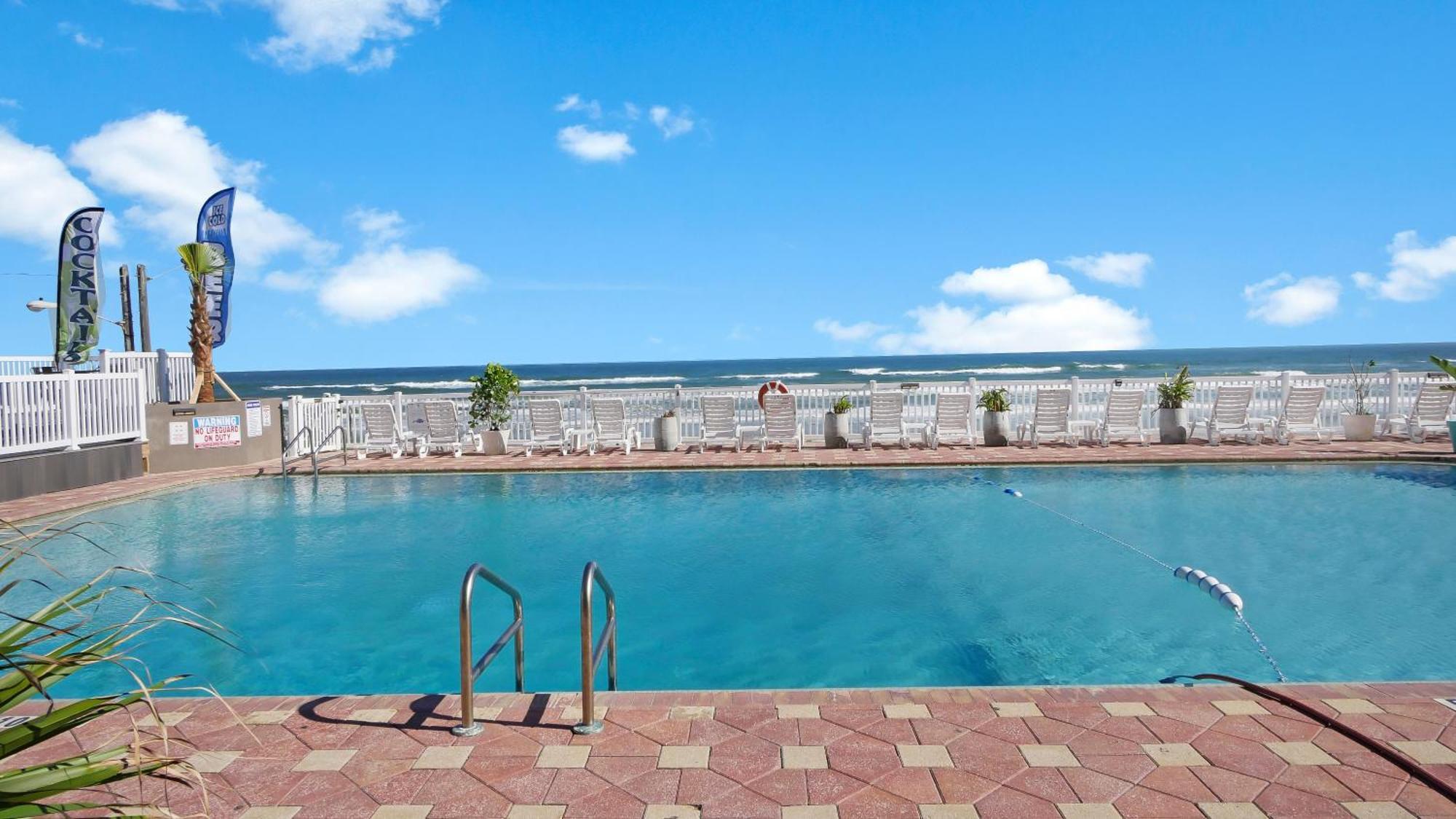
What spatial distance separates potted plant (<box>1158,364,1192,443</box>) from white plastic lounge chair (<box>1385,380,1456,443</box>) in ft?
10.9

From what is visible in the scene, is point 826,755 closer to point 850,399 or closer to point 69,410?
point 850,399

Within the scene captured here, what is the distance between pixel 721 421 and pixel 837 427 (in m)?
1.86

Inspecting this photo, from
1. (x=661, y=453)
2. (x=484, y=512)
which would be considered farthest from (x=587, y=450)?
(x=484, y=512)

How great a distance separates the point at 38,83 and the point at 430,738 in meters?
15.3

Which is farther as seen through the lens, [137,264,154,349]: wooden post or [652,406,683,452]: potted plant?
[137,264,154,349]: wooden post

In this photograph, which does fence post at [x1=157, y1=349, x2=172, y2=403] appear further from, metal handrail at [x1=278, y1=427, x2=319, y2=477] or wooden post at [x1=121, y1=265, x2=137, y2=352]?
wooden post at [x1=121, y1=265, x2=137, y2=352]

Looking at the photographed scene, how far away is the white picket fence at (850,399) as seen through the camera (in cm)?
1323

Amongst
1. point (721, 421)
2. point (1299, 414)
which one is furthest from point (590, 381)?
point (1299, 414)

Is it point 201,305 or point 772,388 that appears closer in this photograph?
point 772,388

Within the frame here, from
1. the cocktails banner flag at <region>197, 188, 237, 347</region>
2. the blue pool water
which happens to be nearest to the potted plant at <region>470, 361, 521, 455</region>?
the blue pool water

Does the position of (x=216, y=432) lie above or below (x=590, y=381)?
below

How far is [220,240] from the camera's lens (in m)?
→ 15.0

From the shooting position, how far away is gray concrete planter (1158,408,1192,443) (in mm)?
12852

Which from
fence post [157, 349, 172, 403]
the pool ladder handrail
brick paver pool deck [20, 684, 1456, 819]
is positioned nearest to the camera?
brick paver pool deck [20, 684, 1456, 819]
